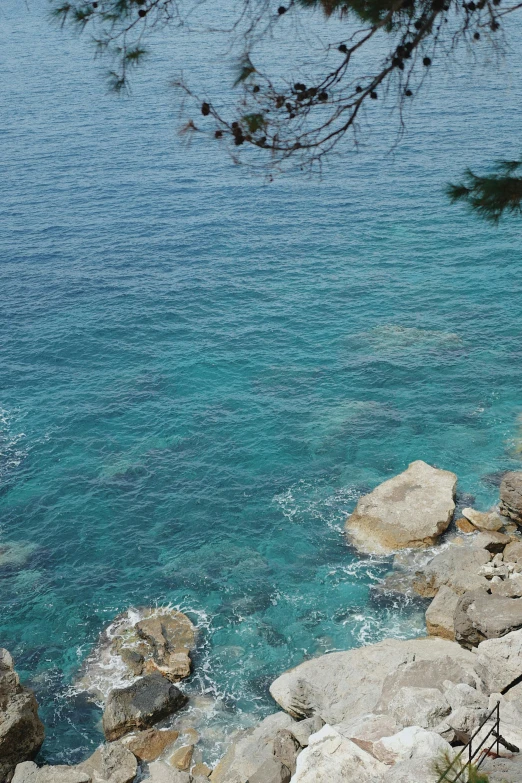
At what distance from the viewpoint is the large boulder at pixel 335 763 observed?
718 inches

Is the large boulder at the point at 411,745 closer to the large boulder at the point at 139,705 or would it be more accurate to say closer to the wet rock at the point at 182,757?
the wet rock at the point at 182,757

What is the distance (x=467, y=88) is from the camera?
292 ft

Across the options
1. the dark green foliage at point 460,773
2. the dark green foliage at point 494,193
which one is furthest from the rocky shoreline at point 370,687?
the dark green foliage at point 494,193

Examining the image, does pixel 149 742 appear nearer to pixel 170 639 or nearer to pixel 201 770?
pixel 201 770

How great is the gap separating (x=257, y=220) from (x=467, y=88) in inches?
1547

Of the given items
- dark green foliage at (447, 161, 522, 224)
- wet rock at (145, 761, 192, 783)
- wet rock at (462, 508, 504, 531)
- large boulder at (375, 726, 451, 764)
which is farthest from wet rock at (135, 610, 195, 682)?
dark green foliage at (447, 161, 522, 224)

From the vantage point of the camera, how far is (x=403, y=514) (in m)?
34.5

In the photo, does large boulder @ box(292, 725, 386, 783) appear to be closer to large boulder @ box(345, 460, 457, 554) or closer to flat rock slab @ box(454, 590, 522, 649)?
flat rock slab @ box(454, 590, 522, 649)

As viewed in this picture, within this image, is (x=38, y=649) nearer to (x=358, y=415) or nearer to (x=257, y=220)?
(x=358, y=415)

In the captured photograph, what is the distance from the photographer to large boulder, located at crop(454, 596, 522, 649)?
2606 centimetres

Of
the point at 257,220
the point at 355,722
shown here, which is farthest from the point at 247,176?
the point at 355,722

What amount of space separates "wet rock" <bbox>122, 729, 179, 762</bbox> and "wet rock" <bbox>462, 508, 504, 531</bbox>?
1551cm

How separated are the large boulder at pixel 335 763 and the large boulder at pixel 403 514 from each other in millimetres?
14960

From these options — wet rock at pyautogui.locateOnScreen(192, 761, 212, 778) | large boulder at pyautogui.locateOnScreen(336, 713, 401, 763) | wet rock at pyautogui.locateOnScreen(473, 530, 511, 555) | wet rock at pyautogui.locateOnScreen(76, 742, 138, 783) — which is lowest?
wet rock at pyautogui.locateOnScreen(192, 761, 212, 778)
